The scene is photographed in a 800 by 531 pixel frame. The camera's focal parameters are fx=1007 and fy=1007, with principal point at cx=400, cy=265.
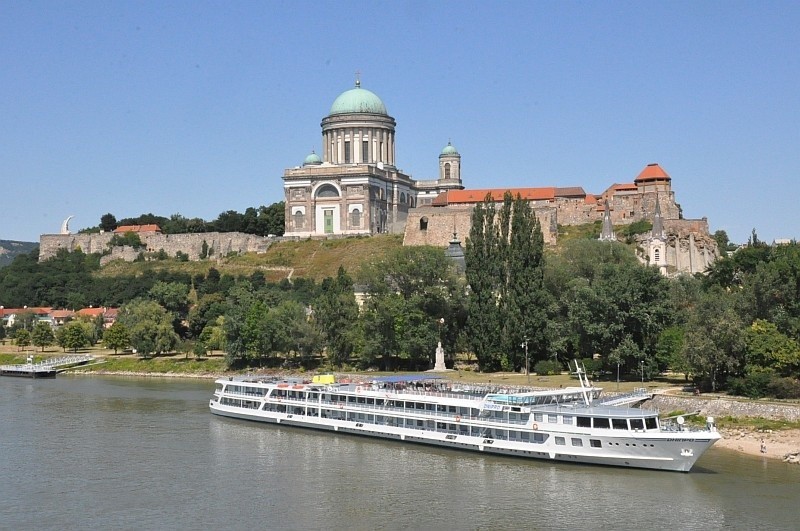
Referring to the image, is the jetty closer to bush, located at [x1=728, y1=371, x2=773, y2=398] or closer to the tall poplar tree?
the tall poplar tree

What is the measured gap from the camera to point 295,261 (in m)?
102

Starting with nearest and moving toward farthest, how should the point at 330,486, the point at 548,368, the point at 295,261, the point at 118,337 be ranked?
the point at 330,486, the point at 548,368, the point at 118,337, the point at 295,261

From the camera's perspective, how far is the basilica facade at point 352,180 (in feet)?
359

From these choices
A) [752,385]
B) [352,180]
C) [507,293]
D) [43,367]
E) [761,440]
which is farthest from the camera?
[352,180]

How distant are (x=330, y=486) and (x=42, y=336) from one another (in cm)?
5796

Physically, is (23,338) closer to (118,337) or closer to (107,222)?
(118,337)

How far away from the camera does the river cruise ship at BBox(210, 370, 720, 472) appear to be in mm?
36375

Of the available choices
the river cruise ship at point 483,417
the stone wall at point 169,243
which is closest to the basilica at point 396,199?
the stone wall at point 169,243

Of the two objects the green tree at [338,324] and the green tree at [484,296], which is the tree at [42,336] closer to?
the green tree at [338,324]

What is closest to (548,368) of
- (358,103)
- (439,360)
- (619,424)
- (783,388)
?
(439,360)

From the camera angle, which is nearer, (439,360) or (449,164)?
(439,360)

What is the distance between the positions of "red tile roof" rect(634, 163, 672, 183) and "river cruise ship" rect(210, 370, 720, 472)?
188 ft

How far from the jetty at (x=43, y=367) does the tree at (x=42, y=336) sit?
532cm

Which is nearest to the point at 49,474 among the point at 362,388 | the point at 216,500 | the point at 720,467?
the point at 216,500
